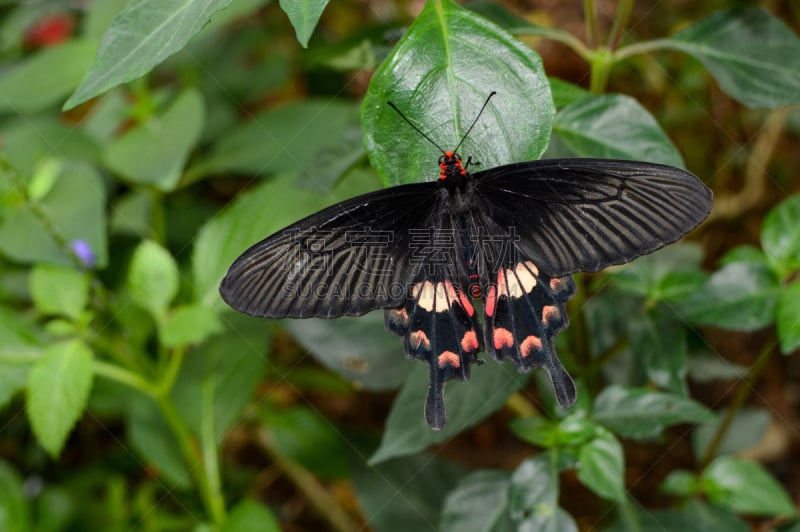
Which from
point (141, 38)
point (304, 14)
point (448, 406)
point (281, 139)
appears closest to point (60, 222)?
point (281, 139)

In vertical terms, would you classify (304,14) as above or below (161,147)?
above

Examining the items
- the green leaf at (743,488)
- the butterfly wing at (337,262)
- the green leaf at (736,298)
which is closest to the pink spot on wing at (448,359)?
the butterfly wing at (337,262)

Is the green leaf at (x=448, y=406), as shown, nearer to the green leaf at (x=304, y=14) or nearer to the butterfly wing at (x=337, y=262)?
the butterfly wing at (x=337, y=262)

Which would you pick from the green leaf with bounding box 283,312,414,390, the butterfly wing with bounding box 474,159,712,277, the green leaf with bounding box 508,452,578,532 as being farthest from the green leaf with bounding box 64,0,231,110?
the green leaf with bounding box 508,452,578,532

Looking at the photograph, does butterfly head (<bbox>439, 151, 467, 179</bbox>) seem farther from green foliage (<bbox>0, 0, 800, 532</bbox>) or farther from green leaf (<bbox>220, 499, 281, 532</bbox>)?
green leaf (<bbox>220, 499, 281, 532</bbox>)

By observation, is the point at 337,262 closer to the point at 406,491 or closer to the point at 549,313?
the point at 549,313

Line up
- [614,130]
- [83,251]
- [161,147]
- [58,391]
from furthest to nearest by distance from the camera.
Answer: [161,147]
[83,251]
[58,391]
[614,130]
